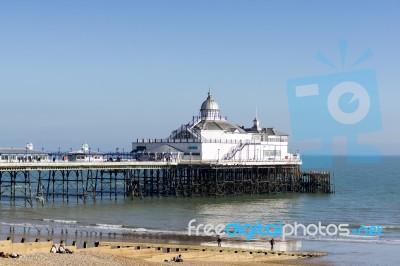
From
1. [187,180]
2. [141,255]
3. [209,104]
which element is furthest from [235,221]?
[209,104]

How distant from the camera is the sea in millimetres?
42344

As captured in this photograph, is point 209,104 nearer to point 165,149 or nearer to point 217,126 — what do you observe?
point 217,126

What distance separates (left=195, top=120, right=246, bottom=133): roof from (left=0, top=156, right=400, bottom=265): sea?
8718mm

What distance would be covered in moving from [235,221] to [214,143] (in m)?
25.8

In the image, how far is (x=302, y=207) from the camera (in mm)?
68000

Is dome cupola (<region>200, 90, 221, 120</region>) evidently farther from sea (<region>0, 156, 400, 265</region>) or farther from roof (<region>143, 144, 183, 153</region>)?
sea (<region>0, 156, 400, 265</region>)

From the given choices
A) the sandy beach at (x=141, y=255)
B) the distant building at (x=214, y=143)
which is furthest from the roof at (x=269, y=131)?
the sandy beach at (x=141, y=255)

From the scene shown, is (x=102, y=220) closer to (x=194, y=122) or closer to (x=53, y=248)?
(x=53, y=248)

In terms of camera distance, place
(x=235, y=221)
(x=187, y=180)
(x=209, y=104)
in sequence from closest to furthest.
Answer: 1. (x=235, y=221)
2. (x=187, y=180)
3. (x=209, y=104)

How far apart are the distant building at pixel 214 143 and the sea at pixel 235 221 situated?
5887 millimetres

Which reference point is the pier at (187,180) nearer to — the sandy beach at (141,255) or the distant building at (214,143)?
the distant building at (214,143)

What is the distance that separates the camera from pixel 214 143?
79500mm

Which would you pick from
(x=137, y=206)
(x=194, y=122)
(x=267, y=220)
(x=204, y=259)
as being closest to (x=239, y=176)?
(x=194, y=122)

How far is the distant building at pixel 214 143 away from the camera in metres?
78.2
